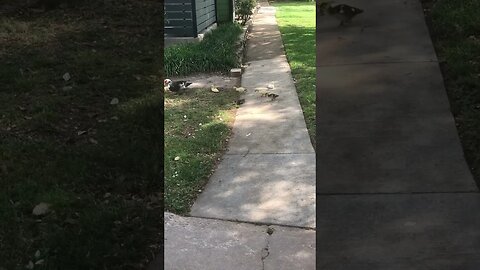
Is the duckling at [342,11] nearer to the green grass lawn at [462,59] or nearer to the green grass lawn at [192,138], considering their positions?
the green grass lawn at [462,59]

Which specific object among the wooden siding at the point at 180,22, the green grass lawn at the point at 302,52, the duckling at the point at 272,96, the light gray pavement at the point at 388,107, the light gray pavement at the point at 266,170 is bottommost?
the green grass lawn at the point at 302,52

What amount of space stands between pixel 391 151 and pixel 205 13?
640cm

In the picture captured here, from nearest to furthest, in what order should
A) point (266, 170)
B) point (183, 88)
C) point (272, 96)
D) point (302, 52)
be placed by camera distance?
1. point (266, 170)
2. point (272, 96)
3. point (183, 88)
4. point (302, 52)

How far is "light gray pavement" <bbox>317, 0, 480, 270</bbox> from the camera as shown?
235 centimetres

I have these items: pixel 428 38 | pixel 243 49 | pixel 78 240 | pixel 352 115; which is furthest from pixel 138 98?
pixel 243 49

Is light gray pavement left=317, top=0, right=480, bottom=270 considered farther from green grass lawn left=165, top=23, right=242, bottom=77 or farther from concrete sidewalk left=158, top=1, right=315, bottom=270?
green grass lawn left=165, top=23, right=242, bottom=77

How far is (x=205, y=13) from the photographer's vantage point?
8.42 metres

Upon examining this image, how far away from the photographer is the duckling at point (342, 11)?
2258mm

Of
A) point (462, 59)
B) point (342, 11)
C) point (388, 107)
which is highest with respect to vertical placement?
point (342, 11)

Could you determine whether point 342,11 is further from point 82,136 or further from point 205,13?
point 205,13

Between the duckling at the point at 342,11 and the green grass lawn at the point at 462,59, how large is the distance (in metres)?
0.30

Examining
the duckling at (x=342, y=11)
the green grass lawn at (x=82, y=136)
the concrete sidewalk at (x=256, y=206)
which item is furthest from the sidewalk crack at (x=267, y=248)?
the duckling at (x=342, y=11)

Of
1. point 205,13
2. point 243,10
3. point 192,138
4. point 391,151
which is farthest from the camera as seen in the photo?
point 243,10

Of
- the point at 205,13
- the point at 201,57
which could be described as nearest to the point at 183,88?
the point at 201,57
